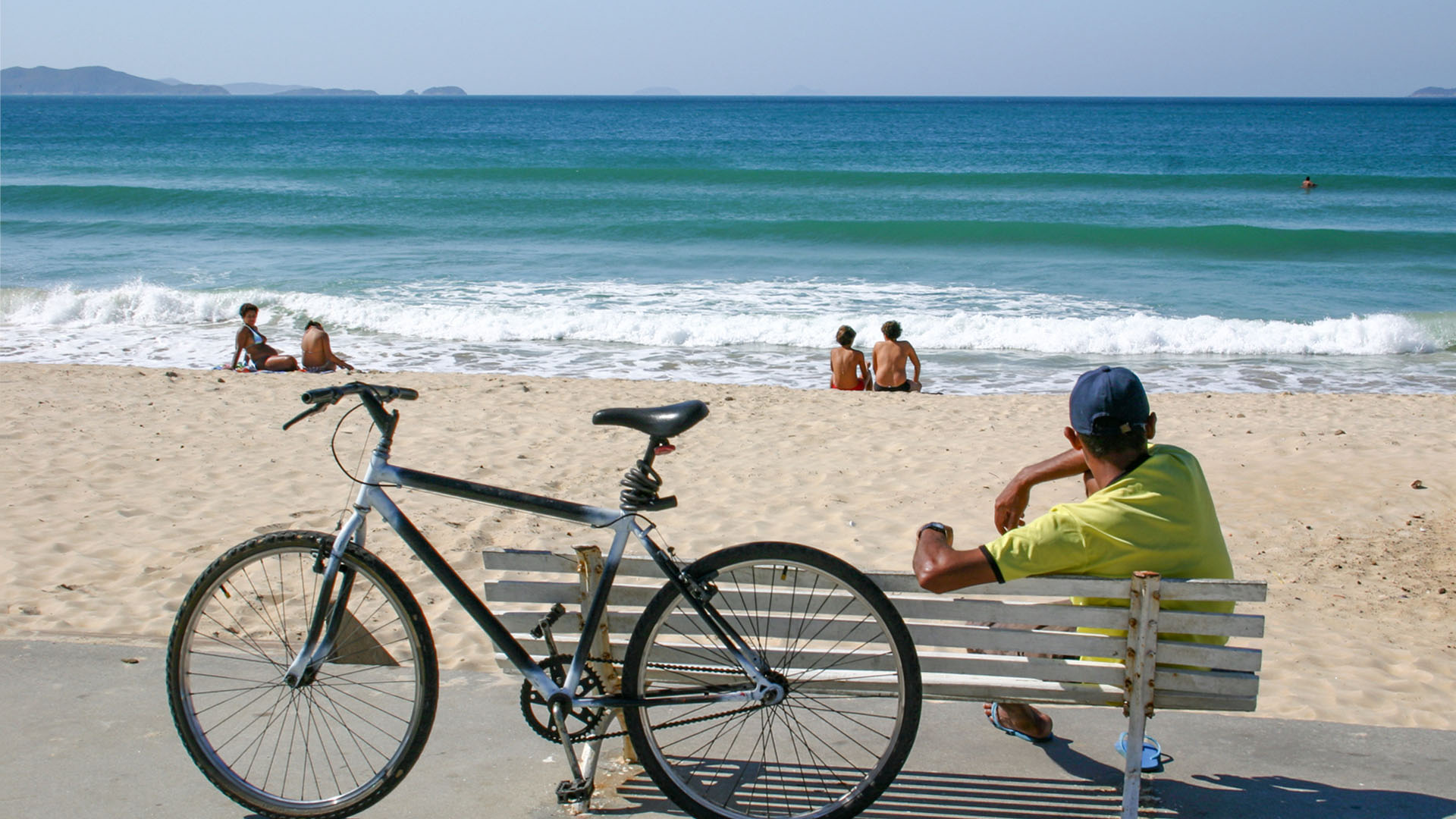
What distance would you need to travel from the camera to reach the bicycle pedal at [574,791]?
2826 mm

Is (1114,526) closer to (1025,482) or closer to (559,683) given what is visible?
(1025,482)

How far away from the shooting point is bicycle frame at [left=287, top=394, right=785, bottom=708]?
2.60 m

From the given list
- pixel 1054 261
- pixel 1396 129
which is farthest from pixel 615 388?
pixel 1396 129

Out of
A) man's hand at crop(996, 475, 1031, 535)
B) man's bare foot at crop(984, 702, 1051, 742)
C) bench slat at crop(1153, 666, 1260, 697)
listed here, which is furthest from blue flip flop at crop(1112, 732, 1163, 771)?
man's hand at crop(996, 475, 1031, 535)

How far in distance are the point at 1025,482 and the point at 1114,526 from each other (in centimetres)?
56

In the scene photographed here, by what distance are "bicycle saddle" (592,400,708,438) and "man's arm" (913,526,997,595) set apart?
1.99 ft

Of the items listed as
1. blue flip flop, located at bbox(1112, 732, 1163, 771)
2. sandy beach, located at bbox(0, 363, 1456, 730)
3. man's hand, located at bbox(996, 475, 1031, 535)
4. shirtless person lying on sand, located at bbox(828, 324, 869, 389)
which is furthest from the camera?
shirtless person lying on sand, located at bbox(828, 324, 869, 389)

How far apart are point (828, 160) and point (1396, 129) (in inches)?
1853

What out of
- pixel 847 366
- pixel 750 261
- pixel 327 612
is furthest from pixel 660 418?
pixel 750 261

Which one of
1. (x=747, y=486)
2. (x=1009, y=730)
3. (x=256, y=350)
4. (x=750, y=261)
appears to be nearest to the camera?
(x=1009, y=730)

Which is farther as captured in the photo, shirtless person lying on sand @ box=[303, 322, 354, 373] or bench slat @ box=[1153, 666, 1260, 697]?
shirtless person lying on sand @ box=[303, 322, 354, 373]

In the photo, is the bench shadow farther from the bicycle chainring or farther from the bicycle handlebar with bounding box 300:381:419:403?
the bicycle handlebar with bounding box 300:381:419:403

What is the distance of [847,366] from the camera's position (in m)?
11.6

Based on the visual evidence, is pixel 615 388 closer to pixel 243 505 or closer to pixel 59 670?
pixel 243 505
